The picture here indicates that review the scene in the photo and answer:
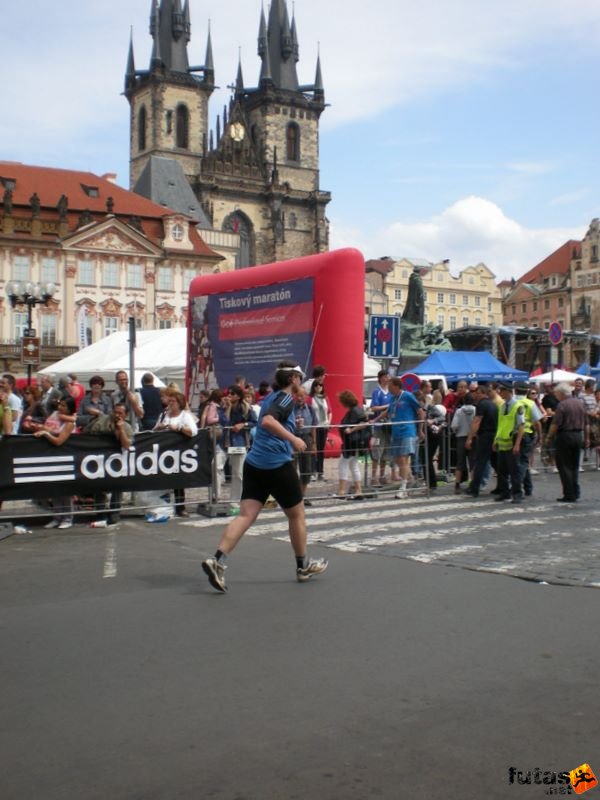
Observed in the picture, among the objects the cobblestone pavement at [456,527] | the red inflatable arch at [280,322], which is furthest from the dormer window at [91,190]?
the cobblestone pavement at [456,527]

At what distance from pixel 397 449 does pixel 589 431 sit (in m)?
7.11

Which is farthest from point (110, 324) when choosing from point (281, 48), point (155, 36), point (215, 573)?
point (215, 573)

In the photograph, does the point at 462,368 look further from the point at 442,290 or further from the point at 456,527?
the point at 442,290

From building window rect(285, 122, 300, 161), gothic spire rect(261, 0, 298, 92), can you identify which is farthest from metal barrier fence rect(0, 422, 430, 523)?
gothic spire rect(261, 0, 298, 92)

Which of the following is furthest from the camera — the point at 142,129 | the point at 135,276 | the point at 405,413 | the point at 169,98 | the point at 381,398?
the point at 142,129

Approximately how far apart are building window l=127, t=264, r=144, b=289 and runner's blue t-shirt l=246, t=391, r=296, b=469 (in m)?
60.6

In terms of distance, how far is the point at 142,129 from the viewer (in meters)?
102

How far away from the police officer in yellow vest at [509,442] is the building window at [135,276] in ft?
181

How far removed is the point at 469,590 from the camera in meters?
7.64

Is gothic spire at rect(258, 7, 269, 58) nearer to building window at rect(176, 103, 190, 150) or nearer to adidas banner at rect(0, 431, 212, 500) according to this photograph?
building window at rect(176, 103, 190, 150)

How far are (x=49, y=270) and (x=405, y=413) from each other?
52905mm

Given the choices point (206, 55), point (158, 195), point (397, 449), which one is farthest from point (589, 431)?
point (206, 55)

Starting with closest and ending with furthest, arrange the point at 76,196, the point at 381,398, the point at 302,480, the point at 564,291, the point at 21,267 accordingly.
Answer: the point at 302,480 < the point at 381,398 < the point at 21,267 < the point at 76,196 < the point at 564,291

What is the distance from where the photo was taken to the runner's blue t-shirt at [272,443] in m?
8.10
